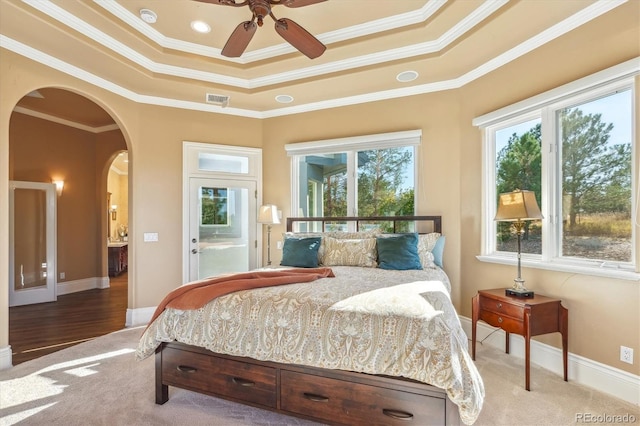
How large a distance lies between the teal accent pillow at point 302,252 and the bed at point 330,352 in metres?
1.06

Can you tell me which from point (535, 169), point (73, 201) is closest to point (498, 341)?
point (535, 169)

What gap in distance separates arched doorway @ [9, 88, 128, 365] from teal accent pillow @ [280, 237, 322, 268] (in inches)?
97.8

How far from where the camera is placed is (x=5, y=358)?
2.94 m

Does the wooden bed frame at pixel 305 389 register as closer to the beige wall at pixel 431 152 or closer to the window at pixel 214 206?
the beige wall at pixel 431 152

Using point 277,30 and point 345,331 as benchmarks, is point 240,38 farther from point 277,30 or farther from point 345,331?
point 345,331

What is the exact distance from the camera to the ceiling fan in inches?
89.4

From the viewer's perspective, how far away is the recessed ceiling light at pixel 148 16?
2953 millimetres

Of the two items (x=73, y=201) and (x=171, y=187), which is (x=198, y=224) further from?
(x=73, y=201)

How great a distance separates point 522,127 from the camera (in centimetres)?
335

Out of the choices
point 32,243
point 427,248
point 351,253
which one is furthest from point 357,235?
point 32,243

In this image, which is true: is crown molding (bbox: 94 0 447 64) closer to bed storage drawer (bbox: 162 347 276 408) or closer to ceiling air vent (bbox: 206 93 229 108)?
ceiling air vent (bbox: 206 93 229 108)

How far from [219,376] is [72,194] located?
5.69 m

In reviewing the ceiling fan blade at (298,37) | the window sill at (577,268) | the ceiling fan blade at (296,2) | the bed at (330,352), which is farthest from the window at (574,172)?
the ceiling fan blade at (296,2)

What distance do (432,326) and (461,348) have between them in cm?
19
